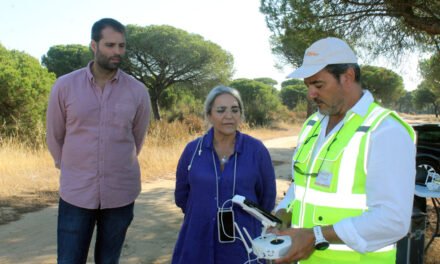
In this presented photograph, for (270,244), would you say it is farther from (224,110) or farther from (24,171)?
(24,171)

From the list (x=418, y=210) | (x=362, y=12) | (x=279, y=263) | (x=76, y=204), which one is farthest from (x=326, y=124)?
(x=362, y=12)

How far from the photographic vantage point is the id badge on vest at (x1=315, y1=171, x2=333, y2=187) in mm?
1808

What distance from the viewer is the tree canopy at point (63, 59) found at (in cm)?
3844

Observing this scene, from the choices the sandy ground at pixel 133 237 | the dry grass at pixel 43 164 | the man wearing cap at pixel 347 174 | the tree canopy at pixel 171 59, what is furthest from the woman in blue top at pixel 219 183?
the tree canopy at pixel 171 59

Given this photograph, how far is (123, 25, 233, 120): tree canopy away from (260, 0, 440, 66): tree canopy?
2536 centimetres

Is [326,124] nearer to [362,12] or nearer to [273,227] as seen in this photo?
[273,227]

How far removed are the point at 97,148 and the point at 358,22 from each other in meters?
5.44

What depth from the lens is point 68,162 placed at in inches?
119

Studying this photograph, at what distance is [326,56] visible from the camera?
1910 mm

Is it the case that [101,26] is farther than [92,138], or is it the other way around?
[101,26]

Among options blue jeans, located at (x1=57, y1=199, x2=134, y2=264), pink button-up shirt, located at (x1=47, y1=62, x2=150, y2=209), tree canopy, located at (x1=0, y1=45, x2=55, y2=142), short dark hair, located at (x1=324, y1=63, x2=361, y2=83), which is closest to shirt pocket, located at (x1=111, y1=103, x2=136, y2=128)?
pink button-up shirt, located at (x1=47, y1=62, x2=150, y2=209)

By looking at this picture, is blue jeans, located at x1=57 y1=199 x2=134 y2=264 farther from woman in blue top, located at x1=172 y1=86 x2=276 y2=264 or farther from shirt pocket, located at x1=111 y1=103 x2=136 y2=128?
shirt pocket, located at x1=111 y1=103 x2=136 y2=128

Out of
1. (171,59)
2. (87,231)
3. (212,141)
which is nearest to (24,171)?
(87,231)

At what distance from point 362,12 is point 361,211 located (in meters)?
5.62
